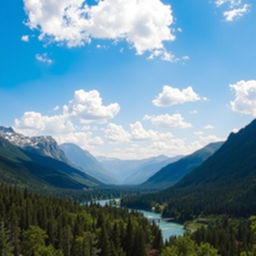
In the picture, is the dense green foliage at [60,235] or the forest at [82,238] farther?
the forest at [82,238]

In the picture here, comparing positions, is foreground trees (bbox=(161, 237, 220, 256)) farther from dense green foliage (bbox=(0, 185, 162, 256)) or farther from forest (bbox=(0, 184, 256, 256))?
dense green foliage (bbox=(0, 185, 162, 256))

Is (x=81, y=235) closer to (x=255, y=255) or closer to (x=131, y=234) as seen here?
(x=131, y=234)

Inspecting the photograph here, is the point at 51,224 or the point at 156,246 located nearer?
the point at 51,224

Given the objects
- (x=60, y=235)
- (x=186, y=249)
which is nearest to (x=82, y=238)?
(x=60, y=235)

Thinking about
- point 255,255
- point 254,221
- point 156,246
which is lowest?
point 156,246

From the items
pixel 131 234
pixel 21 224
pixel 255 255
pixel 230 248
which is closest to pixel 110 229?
pixel 131 234

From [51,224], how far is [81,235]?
12423 millimetres

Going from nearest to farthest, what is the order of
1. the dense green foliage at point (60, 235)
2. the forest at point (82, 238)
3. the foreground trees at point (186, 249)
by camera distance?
the foreground trees at point (186, 249) → the dense green foliage at point (60, 235) → the forest at point (82, 238)

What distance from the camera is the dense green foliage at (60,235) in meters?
132

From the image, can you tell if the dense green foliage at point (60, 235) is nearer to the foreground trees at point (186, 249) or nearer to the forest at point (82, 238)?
the forest at point (82, 238)

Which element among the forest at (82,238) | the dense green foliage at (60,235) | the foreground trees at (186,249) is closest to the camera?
the foreground trees at (186,249)

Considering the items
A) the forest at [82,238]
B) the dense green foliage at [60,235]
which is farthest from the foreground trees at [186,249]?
the dense green foliage at [60,235]

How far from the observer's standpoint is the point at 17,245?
134 metres

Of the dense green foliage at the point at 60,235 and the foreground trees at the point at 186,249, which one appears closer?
the foreground trees at the point at 186,249
